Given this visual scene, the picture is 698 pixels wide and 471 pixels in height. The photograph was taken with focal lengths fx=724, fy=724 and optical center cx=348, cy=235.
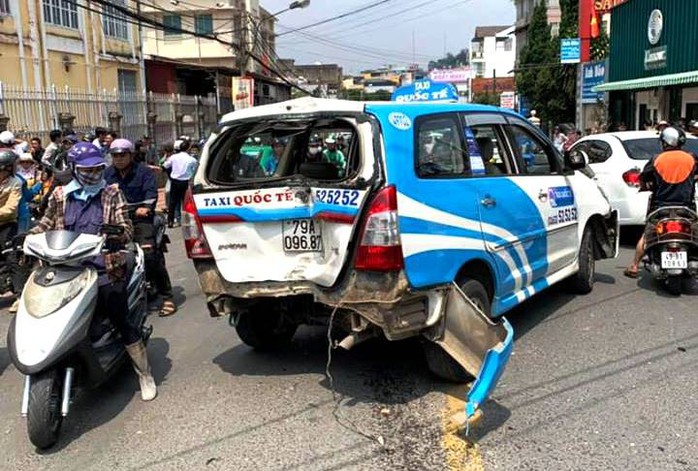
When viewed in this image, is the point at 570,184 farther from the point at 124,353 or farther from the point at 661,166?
the point at 124,353

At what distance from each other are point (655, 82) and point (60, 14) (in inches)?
708

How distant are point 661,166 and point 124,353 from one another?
5.54m

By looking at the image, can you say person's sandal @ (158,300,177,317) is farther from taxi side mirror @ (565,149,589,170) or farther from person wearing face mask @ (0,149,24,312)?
taxi side mirror @ (565,149,589,170)

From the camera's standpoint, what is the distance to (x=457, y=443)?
403cm

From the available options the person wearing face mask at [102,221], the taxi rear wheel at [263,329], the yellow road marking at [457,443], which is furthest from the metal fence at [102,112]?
the yellow road marking at [457,443]

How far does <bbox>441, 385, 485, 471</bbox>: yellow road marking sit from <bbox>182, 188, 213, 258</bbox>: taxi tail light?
6.21ft

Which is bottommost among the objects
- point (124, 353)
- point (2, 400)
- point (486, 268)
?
point (2, 400)

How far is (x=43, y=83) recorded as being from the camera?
21547 millimetres

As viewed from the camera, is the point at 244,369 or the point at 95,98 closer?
the point at 244,369

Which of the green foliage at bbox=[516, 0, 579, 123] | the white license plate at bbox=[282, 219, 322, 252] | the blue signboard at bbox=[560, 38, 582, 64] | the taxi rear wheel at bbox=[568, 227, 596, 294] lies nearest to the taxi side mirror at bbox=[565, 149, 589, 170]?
the taxi rear wheel at bbox=[568, 227, 596, 294]

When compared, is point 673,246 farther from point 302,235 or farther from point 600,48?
point 600,48

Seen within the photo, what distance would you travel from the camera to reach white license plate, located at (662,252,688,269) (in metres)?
7.04

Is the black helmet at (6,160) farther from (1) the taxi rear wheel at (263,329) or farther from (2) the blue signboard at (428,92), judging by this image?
(2) the blue signboard at (428,92)

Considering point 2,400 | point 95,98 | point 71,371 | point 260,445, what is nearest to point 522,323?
point 260,445
